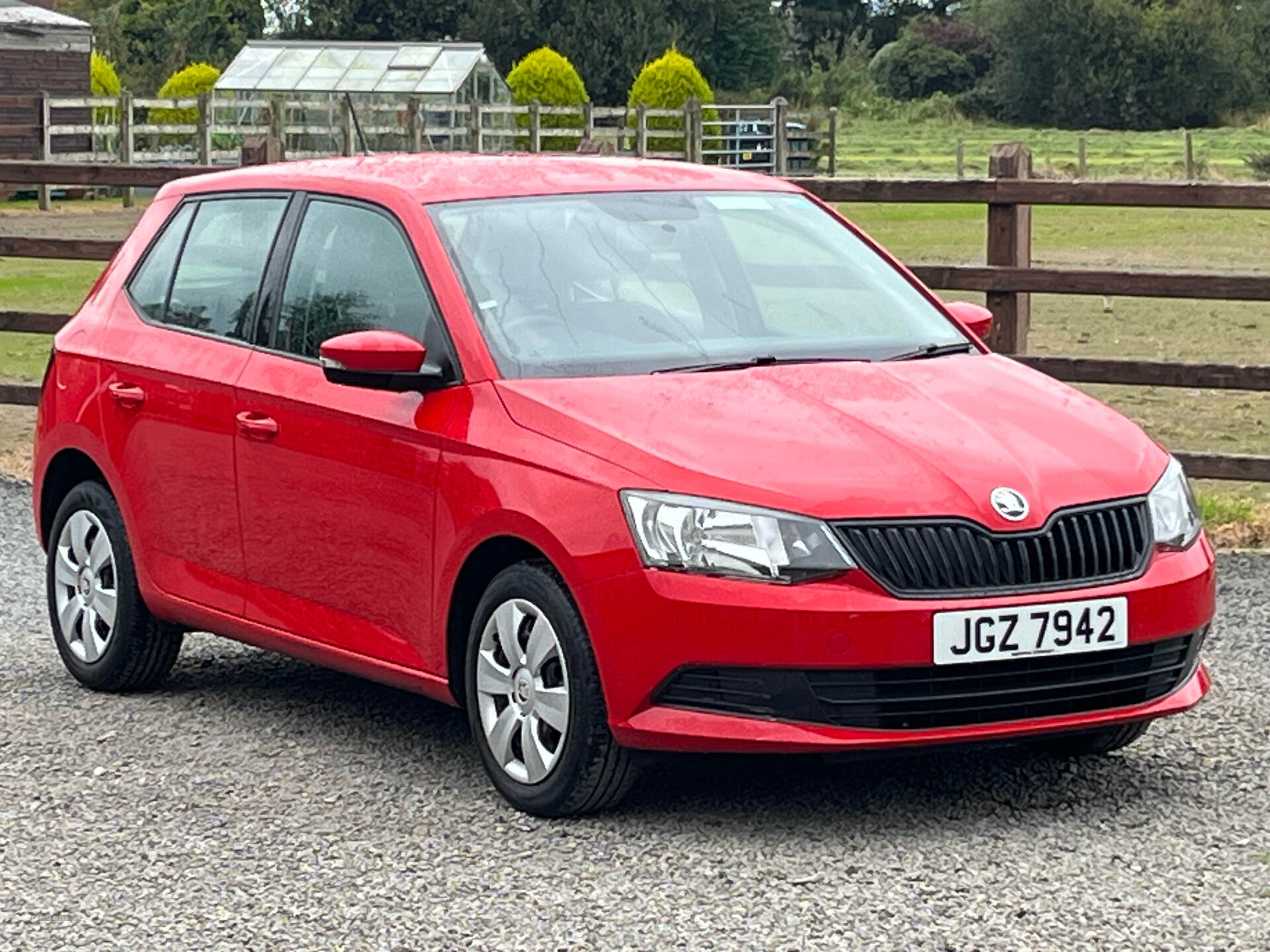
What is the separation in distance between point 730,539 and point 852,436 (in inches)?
17.1

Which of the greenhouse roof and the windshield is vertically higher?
the windshield

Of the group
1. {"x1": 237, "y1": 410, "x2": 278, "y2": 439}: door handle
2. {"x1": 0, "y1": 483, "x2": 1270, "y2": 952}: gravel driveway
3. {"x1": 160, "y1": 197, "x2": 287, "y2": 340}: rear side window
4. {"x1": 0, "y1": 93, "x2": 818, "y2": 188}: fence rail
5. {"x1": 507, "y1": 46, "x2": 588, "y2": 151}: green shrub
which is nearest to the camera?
{"x1": 0, "y1": 483, "x2": 1270, "y2": 952}: gravel driveway

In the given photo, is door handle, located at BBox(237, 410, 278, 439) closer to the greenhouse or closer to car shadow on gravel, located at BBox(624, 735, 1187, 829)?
car shadow on gravel, located at BBox(624, 735, 1187, 829)

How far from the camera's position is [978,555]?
17.6 ft

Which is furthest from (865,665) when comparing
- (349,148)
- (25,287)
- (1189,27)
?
(1189,27)

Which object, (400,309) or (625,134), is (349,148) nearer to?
(625,134)

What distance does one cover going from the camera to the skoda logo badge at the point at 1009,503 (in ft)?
17.8

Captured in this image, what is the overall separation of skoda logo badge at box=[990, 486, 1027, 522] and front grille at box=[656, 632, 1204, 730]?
0.31m

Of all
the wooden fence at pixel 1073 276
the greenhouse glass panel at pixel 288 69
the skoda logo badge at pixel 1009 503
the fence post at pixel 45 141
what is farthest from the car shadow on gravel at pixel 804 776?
the greenhouse glass panel at pixel 288 69

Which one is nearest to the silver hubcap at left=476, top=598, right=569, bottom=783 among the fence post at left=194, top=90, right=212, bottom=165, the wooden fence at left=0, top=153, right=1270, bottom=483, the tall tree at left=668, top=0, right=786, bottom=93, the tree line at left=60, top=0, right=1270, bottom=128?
the wooden fence at left=0, top=153, right=1270, bottom=483

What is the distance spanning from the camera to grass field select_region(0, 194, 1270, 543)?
48.6 ft

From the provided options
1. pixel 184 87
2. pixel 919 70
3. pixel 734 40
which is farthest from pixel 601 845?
pixel 919 70

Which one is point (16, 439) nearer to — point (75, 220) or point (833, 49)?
point (75, 220)

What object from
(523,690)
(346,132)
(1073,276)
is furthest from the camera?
(346,132)
